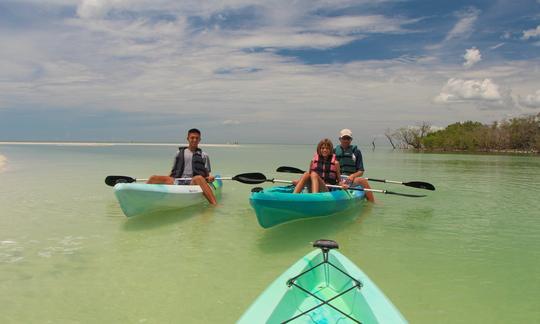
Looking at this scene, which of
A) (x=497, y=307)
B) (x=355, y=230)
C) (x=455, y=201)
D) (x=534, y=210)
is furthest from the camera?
(x=455, y=201)

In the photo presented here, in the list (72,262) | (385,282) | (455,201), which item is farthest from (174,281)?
(455,201)

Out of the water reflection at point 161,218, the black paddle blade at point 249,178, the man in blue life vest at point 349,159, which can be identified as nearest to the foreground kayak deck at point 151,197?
the water reflection at point 161,218

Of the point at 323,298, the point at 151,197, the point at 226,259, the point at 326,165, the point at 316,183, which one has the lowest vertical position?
the point at 226,259

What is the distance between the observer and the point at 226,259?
4.71 meters

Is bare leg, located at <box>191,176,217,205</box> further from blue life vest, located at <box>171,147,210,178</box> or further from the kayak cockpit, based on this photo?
the kayak cockpit

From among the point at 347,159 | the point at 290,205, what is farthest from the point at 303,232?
the point at 347,159

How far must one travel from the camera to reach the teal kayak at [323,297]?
241 centimetres

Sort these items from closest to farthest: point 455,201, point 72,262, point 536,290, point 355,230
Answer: point 536,290 < point 72,262 < point 355,230 < point 455,201

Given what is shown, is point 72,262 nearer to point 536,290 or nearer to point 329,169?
point 329,169

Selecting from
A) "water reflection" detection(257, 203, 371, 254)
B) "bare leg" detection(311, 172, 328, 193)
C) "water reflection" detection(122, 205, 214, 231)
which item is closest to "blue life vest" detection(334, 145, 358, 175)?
"water reflection" detection(257, 203, 371, 254)

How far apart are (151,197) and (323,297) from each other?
4.41 metres

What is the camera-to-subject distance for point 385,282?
401cm

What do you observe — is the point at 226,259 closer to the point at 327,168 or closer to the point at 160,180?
the point at 327,168

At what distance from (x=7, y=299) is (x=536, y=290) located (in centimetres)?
484
